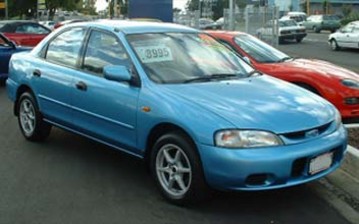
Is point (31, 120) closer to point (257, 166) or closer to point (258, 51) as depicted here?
point (257, 166)

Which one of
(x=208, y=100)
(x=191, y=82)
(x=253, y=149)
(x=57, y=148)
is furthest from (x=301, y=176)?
(x=57, y=148)

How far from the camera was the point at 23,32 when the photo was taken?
18.6 metres

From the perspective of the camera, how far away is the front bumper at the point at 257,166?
14.7 feet

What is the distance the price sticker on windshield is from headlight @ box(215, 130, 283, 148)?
1.33 m

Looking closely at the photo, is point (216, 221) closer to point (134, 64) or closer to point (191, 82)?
point (191, 82)

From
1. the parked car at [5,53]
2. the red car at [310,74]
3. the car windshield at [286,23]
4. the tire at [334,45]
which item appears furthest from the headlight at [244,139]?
the car windshield at [286,23]

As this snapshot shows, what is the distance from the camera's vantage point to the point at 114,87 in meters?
5.57

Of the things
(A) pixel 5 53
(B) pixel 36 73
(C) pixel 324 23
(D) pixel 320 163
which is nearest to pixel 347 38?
(A) pixel 5 53

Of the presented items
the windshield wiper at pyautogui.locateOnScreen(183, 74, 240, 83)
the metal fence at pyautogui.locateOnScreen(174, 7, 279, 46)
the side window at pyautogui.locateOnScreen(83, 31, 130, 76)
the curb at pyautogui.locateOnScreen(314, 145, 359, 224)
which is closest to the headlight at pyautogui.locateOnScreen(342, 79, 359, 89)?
the curb at pyautogui.locateOnScreen(314, 145, 359, 224)

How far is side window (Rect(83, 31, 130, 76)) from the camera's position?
5730 mm

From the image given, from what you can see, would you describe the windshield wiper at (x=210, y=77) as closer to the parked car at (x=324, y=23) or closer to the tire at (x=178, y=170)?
the tire at (x=178, y=170)

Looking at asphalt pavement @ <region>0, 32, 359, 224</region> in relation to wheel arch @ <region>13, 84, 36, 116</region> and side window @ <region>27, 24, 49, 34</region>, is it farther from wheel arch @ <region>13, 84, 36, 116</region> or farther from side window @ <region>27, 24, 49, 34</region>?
side window @ <region>27, 24, 49, 34</region>

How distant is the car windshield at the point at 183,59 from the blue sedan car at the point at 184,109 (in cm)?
1

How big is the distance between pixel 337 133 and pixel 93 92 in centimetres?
245
